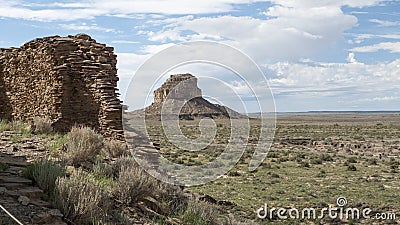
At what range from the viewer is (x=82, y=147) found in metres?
8.80

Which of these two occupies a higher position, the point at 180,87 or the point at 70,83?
the point at 180,87

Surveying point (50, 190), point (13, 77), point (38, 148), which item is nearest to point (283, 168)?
point (13, 77)

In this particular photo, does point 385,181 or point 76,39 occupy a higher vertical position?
point 76,39

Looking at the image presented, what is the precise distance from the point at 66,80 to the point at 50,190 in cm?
696

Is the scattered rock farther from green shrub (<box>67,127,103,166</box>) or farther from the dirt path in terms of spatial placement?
Answer: green shrub (<box>67,127,103,166</box>)

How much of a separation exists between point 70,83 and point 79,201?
754 centimetres

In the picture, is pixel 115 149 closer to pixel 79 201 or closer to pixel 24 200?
pixel 79 201

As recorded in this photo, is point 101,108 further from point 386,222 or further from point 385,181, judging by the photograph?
point 385,181

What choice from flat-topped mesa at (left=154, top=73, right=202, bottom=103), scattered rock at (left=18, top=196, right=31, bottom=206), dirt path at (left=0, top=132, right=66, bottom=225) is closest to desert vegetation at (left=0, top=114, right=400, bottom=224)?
dirt path at (left=0, top=132, right=66, bottom=225)

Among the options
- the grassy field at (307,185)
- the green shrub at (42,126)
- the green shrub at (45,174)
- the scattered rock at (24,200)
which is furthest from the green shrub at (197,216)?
the green shrub at (42,126)

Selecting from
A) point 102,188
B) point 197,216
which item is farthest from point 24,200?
point 197,216

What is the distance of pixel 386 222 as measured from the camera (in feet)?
49.2

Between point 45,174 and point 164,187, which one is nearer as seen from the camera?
point 45,174

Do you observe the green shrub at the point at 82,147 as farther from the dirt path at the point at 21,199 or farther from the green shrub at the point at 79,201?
the green shrub at the point at 79,201
